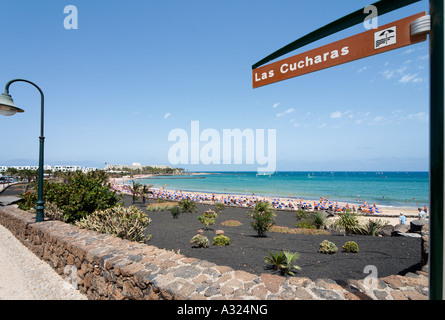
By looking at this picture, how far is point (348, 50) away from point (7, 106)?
26.3 ft

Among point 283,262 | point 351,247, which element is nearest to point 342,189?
point 351,247

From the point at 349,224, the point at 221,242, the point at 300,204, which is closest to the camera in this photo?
the point at 221,242

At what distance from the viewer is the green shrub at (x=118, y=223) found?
6594 millimetres

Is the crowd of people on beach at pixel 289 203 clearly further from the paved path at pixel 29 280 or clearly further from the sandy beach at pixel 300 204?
the paved path at pixel 29 280

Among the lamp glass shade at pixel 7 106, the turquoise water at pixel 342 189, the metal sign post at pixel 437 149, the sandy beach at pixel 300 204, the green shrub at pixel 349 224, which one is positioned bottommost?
the turquoise water at pixel 342 189

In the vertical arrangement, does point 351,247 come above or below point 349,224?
above

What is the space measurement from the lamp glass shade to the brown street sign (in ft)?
23.2

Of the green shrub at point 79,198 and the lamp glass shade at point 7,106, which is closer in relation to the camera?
the lamp glass shade at point 7,106

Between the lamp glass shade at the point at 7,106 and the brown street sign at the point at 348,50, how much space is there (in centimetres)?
708

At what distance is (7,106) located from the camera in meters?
5.62

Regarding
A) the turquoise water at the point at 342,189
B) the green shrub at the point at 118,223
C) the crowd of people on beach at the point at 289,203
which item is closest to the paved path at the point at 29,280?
the green shrub at the point at 118,223

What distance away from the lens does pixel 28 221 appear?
754 centimetres

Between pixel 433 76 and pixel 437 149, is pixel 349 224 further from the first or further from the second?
pixel 433 76
